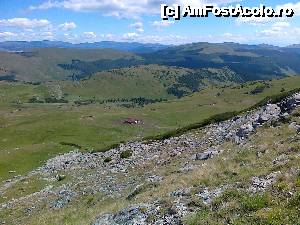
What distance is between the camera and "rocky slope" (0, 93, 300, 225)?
80.4 feet

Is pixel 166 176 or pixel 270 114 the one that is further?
pixel 270 114

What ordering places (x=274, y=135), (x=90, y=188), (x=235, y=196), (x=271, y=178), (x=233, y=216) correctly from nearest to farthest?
(x=233, y=216) < (x=235, y=196) < (x=271, y=178) < (x=274, y=135) < (x=90, y=188)

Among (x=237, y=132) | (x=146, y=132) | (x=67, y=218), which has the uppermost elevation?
(x=237, y=132)

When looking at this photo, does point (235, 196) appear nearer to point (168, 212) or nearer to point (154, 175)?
point (168, 212)

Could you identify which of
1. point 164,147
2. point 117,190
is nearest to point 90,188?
point 117,190

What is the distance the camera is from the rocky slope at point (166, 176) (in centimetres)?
2450

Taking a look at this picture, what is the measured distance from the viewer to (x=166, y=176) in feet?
121

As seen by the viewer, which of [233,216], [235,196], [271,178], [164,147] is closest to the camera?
[233,216]

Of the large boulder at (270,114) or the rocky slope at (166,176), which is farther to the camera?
the large boulder at (270,114)

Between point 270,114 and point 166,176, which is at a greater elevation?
point 270,114

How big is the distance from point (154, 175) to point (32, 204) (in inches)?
621

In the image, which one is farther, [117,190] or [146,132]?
[146,132]

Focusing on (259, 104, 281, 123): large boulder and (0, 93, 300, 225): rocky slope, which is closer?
(0, 93, 300, 225): rocky slope

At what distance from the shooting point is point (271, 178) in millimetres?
24172
